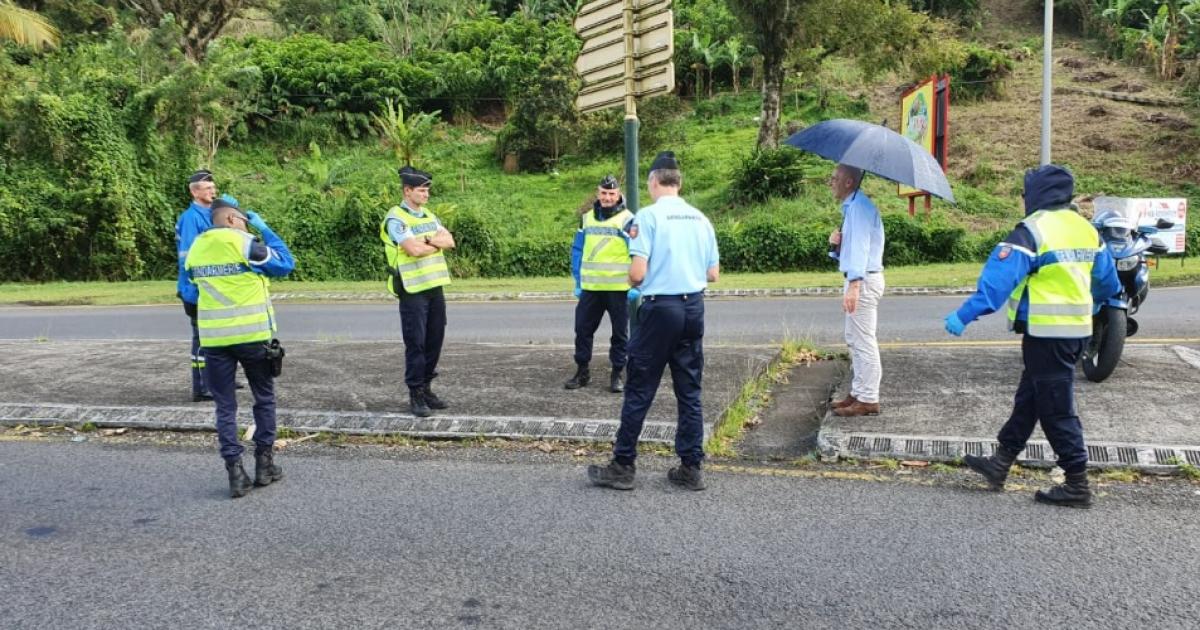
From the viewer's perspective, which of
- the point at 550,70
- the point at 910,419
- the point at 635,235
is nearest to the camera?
the point at 635,235

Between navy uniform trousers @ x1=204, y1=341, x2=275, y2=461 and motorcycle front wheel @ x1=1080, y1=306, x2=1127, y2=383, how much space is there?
6148mm

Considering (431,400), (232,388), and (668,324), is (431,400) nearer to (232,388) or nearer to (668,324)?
(232,388)

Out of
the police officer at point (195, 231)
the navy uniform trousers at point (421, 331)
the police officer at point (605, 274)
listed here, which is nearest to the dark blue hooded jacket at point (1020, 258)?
the police officer at point (605, 274)

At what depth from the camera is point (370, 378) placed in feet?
26.3

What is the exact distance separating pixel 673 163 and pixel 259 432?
3091mm

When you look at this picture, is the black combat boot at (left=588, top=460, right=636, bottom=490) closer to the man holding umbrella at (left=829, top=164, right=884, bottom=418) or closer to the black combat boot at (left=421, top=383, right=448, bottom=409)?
the man holding umbrella at (left=829, top=164, right=884, bottom=418)

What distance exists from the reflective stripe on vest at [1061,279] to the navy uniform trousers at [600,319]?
338cm

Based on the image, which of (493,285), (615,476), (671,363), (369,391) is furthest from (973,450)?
(493,285)

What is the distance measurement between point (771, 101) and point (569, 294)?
48.4ft

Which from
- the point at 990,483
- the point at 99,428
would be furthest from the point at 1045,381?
the point at 99,428

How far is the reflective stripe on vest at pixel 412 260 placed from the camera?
661 cm

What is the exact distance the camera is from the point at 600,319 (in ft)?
24.3

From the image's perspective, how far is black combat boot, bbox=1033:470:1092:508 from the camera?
15.0 ft

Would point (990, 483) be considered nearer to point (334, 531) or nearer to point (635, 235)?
point (635, 235)
